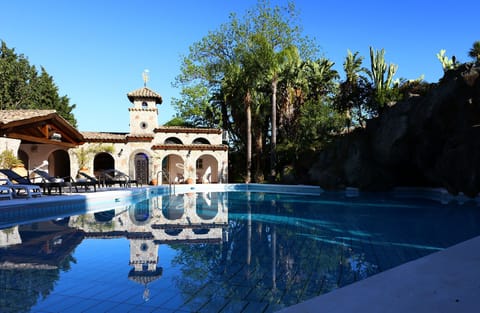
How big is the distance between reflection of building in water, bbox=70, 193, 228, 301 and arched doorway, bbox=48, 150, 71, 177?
59.4 ft

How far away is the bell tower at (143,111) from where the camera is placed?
26.0m

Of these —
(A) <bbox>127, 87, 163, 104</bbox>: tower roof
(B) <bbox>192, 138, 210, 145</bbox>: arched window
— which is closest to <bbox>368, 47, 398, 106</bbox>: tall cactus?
(B) <bbox>192, 138, 210, 145</bbox>: arched window

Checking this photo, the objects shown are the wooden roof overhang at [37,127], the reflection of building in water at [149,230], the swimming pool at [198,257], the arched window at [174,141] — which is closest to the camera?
the swimming pool at [198,257]

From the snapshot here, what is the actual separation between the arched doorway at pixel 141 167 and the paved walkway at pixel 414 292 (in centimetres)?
2361

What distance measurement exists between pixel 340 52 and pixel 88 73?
71.0 feet

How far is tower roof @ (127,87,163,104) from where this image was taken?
85.3ft

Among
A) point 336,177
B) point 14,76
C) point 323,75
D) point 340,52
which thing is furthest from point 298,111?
point 14,76

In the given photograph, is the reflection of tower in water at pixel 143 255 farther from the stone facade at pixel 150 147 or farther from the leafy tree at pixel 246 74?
the leafy tree at pixel 246 74

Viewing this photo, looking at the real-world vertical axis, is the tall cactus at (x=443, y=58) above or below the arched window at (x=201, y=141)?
above

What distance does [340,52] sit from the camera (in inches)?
1089

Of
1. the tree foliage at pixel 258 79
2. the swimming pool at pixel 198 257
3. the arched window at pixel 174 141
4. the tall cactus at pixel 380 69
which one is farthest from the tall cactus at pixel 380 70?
the arched window at pixel 174 141

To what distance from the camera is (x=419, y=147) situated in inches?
601

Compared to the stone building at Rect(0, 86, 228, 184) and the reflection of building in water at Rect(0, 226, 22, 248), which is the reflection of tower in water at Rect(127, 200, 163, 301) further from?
the stone building at Rect(0, 86, 228, 184)

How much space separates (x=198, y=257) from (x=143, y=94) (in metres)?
23.6
